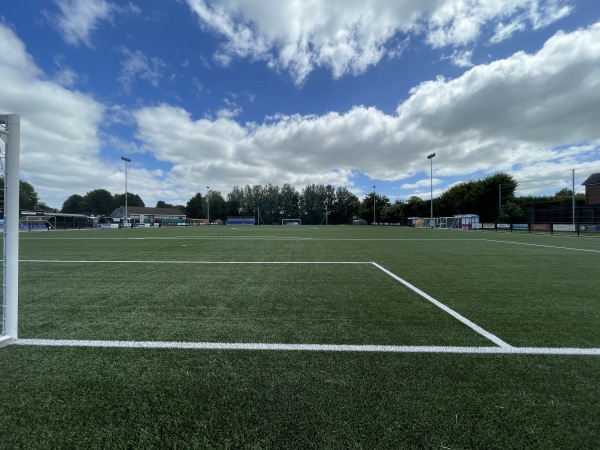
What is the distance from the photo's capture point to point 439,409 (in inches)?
82.0

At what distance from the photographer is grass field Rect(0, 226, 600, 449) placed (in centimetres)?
188

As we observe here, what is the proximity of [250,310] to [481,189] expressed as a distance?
219ft

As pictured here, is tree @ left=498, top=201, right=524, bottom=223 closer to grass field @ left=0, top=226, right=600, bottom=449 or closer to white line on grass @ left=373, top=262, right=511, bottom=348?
grass field @ left=0, top=226, right=600, bottom=449

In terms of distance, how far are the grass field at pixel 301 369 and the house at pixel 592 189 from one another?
6749cm

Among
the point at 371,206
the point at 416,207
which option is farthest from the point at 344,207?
the point at 416,207

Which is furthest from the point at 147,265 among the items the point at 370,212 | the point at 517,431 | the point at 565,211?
the point at 370,212

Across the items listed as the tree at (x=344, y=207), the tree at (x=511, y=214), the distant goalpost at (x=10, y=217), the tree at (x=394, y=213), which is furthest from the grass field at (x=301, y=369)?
the tree at (x=344, y=207)

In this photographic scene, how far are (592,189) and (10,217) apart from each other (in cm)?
7633

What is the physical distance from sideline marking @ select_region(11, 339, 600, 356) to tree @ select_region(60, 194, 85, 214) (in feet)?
457

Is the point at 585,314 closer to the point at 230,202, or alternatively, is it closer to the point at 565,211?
the point at 565,211

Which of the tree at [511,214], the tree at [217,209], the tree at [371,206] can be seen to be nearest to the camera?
the tree at [511,214]

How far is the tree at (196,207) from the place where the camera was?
11531 centimetres

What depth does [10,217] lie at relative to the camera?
3137 mm

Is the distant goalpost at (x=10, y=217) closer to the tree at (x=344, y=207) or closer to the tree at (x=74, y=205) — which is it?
the tree at (x=344, y=207)
